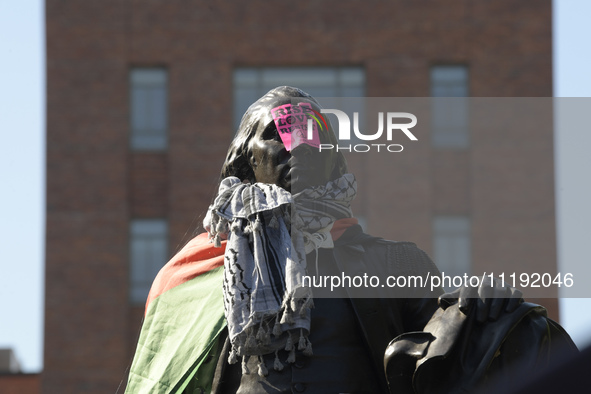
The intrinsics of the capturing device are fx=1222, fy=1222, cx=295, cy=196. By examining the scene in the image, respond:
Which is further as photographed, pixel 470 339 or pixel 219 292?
pixel 219 292

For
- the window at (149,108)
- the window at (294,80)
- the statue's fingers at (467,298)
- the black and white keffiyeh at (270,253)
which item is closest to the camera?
the statue's fingers at (467,298)

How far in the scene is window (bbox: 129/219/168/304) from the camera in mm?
22375

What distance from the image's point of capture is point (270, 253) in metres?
4.12

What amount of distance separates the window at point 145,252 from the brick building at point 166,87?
0.08 ft

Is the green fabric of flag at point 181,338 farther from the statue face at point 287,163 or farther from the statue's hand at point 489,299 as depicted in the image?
the statue's hand at point 489,299

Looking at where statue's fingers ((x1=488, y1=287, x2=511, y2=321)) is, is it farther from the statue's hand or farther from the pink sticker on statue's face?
the pink sticker on statue's face

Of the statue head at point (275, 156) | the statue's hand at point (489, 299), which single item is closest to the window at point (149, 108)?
the statue head at point (275, 156)

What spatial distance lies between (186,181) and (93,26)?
135 inches

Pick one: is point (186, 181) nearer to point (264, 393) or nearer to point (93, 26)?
point (93, 26)

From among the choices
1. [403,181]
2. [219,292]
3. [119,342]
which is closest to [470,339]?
[403,181]

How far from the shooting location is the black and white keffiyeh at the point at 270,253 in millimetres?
4027

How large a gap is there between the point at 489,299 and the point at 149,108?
19.5 meters

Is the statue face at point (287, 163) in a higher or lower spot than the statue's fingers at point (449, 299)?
higher

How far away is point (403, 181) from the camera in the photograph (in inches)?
162
